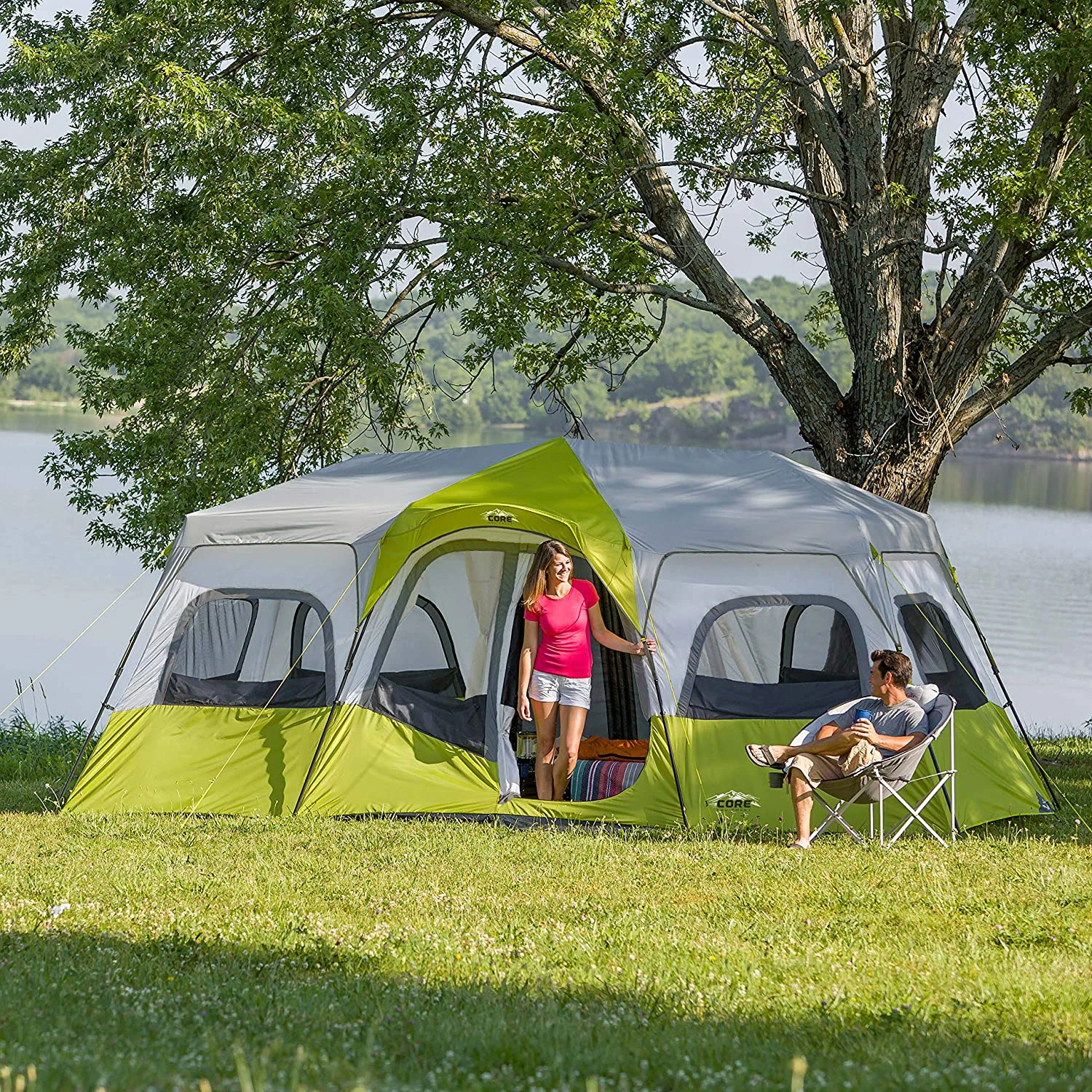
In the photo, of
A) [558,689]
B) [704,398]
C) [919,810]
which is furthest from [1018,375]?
[704,398]

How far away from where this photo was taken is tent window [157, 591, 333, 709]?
24.3ft

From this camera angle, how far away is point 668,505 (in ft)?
24.0

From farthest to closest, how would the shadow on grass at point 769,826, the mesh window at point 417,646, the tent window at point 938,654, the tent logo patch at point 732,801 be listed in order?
1. the mesh window at point 417,646
2. the tent window at point 938,654
3. the tent logo patch at point 732,801
4. the shadow on grass at point 769,826

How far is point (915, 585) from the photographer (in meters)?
7.41

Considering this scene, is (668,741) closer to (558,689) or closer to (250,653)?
(558,689)

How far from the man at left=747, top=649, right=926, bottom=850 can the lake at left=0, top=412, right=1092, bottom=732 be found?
30.5 ft

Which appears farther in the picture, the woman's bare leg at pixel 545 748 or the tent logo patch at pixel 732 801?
the woman's bare leg at pixel 545 748

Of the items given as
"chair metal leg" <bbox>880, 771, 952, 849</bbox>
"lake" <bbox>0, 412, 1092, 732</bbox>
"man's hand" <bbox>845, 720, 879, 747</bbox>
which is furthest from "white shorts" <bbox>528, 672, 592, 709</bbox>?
"lake" <bbox>0, 412, 1092, 732</bbox>

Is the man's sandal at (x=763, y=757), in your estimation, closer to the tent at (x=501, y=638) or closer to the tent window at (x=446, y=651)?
the tent at (x=501, y=638)

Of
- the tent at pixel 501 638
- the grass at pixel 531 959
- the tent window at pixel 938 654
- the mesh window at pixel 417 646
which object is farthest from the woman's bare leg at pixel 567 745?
the tent window at pixel 938 654

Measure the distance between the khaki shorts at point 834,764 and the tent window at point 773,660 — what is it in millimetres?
690

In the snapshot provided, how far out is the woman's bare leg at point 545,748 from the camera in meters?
7.13

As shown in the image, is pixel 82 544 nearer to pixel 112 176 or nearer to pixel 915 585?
pixel 112 176

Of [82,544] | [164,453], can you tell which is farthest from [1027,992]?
[82,544]
